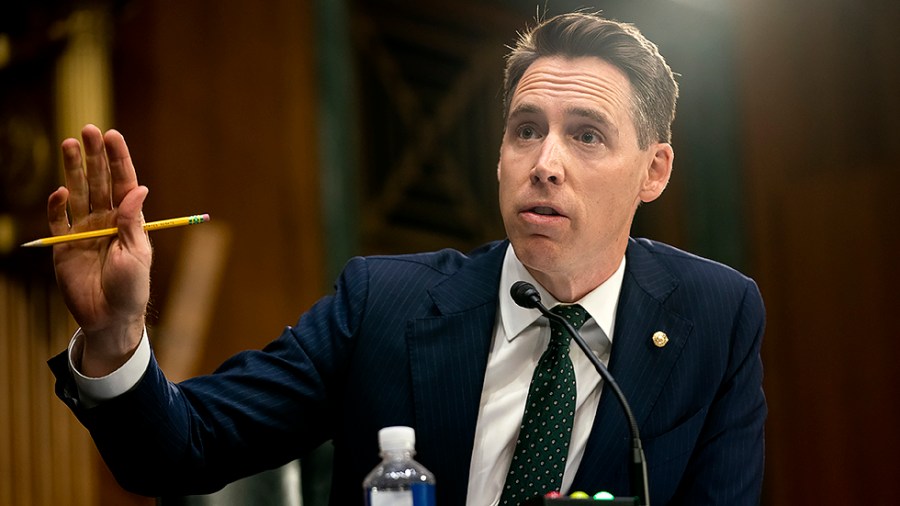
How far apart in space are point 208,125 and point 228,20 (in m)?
0.39

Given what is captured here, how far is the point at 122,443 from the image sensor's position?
1.58m

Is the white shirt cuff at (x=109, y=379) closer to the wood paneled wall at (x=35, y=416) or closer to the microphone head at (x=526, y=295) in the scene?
the microphone head at (x=526, y=295)

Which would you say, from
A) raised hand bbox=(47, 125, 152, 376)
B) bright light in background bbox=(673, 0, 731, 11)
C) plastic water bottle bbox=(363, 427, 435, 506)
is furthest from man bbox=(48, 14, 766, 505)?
bright light in background bbox=(673, 0, 731, 11)

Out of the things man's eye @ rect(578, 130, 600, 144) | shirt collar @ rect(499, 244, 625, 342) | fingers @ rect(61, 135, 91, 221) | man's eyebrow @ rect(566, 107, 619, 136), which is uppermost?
man's eyebrow @ rect(566, 107, 619, 136)

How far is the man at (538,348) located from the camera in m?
1.81

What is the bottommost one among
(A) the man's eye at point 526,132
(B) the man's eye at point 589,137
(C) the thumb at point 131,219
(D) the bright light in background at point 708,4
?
(C) the thumb at point 131,219

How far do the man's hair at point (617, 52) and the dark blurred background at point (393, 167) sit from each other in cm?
200

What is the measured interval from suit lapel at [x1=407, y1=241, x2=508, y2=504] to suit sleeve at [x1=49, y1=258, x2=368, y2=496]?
0.15 meters

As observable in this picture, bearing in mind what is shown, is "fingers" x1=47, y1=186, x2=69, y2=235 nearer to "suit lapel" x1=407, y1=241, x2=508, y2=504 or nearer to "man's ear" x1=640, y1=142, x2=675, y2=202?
"suit lapel" x1=407, y1=241, x2=508, y2=504

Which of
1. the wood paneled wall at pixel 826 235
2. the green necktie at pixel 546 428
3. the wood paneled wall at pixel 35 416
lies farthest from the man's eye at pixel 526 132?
the wood paneled wall at pixel 826 235

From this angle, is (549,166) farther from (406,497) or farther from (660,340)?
(406,497)

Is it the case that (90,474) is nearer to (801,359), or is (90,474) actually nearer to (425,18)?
(425,18)

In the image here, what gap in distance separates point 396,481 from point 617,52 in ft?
3.24

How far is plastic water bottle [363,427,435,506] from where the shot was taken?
1.30m
